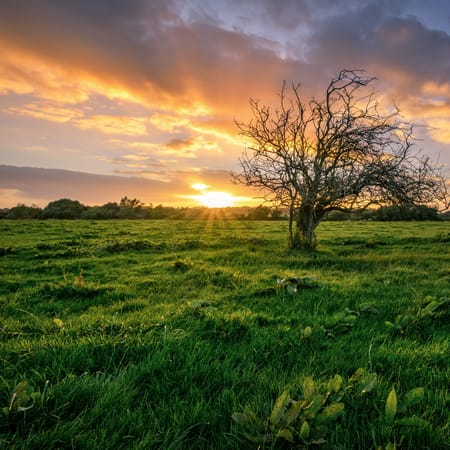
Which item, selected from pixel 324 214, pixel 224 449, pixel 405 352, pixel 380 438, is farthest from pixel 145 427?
pixel 324 214

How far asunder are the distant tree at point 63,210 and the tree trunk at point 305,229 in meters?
51.9

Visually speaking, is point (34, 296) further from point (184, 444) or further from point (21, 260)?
point (21, 260)

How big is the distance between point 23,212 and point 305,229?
5655cm

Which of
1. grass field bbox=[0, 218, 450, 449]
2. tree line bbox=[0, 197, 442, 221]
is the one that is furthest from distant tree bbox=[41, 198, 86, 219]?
grass field bbox=[0, 218, 450, 449]

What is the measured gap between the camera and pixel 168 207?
194 ft

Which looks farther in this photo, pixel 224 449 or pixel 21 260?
pixel 21 260

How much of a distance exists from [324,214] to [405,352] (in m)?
11.7

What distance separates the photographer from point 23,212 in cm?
5447

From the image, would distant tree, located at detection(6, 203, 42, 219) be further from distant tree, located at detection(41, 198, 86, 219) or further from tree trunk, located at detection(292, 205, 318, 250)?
tree trunk, located at detection(292, 205, 318, 250)

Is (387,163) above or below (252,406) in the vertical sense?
above

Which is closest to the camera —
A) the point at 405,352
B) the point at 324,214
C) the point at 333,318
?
the point at 405,352

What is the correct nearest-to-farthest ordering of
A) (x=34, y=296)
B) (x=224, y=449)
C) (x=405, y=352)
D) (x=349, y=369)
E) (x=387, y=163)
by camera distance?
1. (x=224, y=449)
2. (x=349, y=369)
3. (x=405, y=352)
4. (x=34, y=296)
5. (x=387, y=163)

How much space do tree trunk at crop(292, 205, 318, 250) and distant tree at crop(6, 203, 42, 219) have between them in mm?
55504

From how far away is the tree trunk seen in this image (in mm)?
14445
